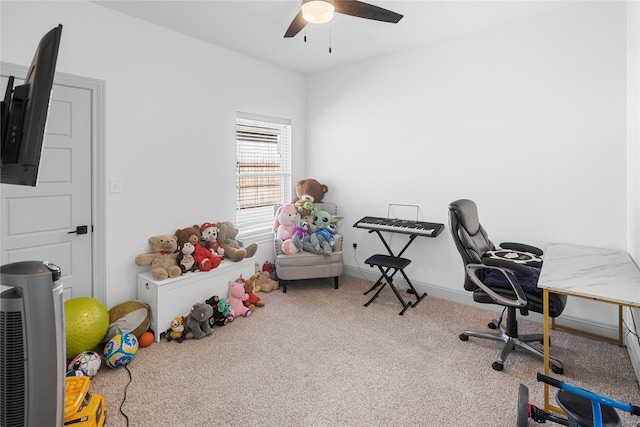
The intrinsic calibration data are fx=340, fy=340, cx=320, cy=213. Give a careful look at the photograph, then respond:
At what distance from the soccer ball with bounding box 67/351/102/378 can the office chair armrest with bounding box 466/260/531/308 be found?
8.70 feet

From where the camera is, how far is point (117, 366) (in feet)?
7.77

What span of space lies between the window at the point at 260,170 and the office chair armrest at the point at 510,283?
259cm

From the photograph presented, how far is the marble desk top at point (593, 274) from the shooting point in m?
1.74

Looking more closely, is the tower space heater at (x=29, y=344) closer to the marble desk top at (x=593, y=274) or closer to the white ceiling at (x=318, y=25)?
the marble desk top at (x=593, y=274)

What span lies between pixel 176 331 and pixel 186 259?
627 millimetres

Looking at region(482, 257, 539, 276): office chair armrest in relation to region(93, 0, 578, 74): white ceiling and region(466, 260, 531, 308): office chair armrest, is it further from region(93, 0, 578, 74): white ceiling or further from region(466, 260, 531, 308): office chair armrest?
region(93, 0, 578, 74): white ceiling

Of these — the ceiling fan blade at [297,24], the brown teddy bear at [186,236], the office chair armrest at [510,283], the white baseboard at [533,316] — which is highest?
the ceiling fan blade at [297,24]

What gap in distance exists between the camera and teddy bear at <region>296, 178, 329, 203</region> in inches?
174

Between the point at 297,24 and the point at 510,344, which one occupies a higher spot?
the point at 297,24

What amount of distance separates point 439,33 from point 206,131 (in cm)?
253

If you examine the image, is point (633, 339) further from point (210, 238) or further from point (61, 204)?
point (61, 204)

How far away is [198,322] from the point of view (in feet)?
9.44

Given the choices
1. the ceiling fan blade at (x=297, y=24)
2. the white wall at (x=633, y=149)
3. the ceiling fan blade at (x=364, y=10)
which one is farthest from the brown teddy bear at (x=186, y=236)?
the white wall at (x=633, y=149)

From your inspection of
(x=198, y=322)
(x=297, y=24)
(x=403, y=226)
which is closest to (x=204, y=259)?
(x=198, y=322)
